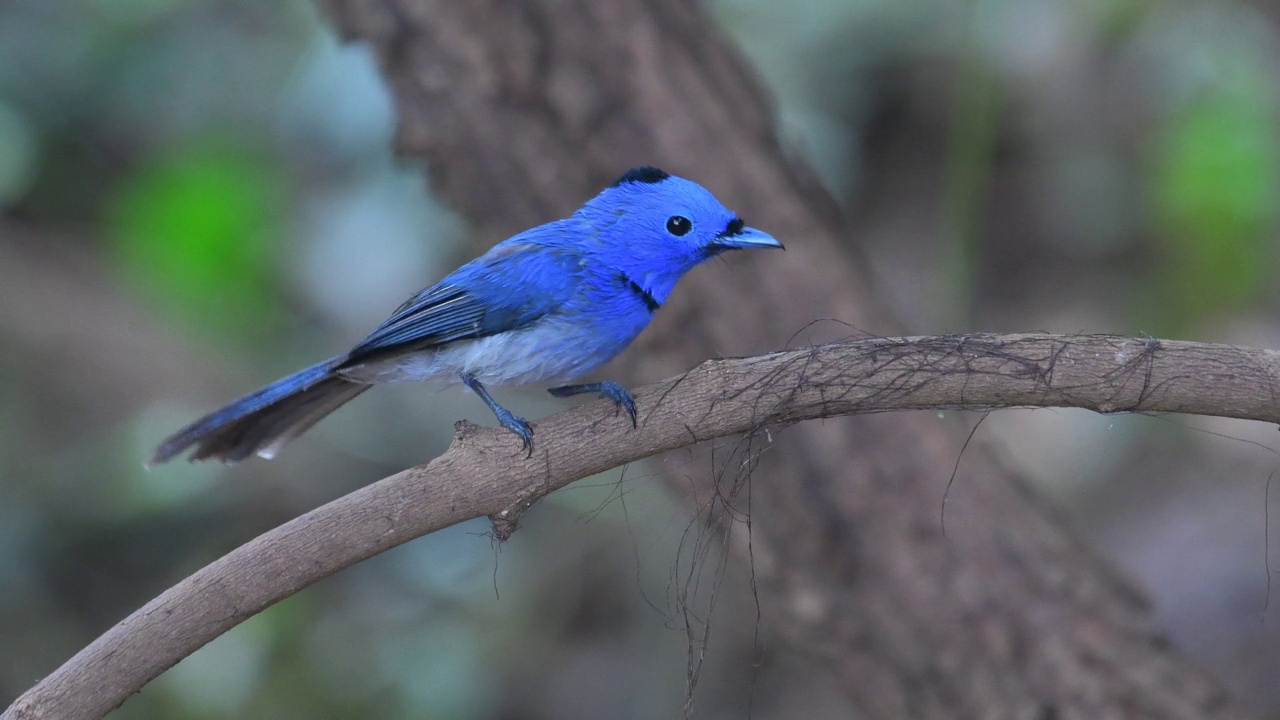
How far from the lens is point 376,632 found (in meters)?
4.32

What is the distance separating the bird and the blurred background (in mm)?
1430

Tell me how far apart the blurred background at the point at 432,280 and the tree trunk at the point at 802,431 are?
404 millimetres

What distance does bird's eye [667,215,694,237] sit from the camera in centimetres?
251

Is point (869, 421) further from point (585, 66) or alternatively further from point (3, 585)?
point (3, 585)

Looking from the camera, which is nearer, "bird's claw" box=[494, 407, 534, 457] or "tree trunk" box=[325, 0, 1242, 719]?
"bird's claw" box=[494, 407, 534, 457]

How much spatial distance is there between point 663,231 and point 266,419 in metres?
0.92

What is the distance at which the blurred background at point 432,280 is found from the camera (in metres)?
4.27

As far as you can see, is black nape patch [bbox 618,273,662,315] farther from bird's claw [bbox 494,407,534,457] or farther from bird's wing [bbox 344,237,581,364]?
bird's claw [bbox 494,407,534,457]

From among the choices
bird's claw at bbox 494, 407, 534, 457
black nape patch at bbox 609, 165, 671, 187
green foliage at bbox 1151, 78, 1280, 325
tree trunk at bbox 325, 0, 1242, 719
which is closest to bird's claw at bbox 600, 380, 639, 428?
bird's claw at bbox 494, 407, 534, 457

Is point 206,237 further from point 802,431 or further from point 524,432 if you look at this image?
point 524,432

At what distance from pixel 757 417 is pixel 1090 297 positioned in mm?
3838

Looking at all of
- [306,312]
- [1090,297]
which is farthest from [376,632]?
[1090,297]

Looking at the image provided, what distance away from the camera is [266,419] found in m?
2.62

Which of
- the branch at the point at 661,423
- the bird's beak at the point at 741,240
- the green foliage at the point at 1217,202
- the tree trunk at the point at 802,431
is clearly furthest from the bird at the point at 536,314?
the green foliage at the point at 1217,202
